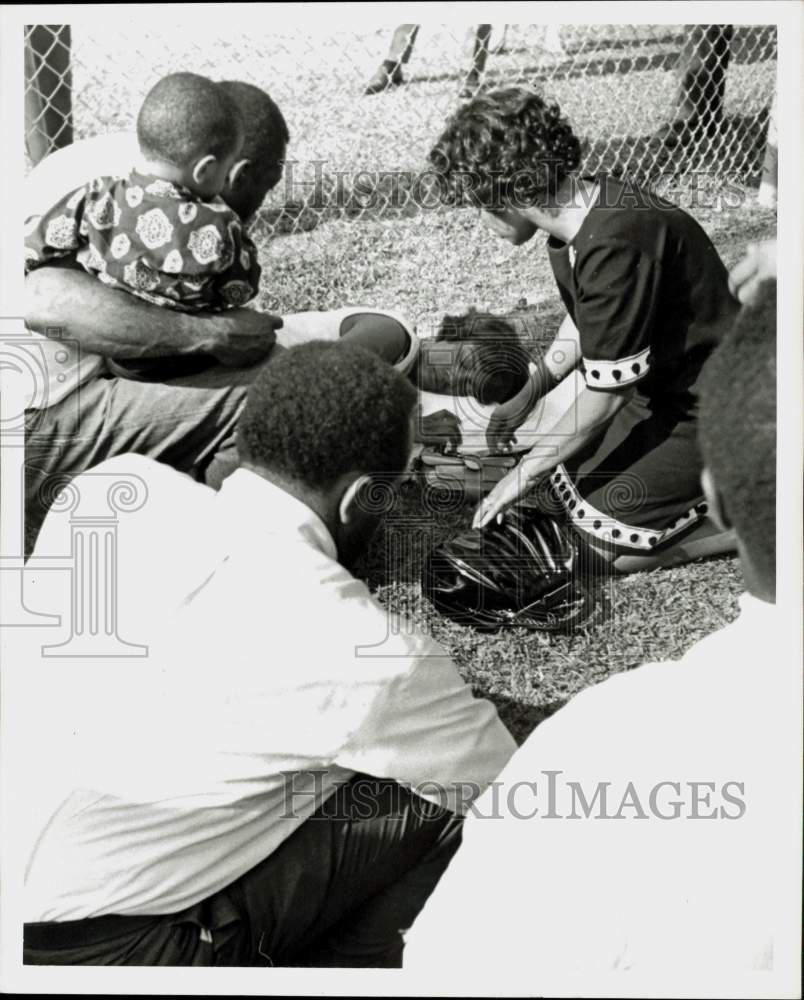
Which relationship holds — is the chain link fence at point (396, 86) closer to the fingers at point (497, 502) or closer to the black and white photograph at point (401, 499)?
the black and white photograph at point (401, 499)

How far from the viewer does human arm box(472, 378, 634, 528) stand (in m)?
2.84

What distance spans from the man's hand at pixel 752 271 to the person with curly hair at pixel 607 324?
3 centimetres

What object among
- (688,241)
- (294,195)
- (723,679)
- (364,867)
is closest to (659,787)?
(723,679)

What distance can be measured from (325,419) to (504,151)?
0.98 meters

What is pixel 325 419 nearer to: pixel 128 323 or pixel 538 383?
pixel 128 323

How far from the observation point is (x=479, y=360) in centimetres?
290

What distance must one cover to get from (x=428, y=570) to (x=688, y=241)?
97 centimetres

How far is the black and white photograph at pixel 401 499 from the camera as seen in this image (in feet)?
6.23

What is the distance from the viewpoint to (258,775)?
2.19 metres

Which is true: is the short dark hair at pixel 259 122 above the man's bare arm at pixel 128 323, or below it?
above

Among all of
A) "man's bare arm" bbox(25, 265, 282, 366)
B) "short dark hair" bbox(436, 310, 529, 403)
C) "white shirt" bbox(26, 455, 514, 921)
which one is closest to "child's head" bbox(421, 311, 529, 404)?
"short dark hair" bbox(436, 310, 529, 403)
